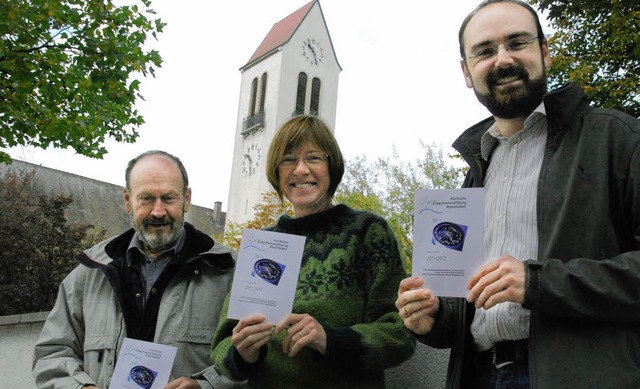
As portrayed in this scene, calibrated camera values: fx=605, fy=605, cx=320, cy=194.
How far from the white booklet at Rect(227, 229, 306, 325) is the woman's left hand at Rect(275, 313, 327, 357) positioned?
0.04 meters

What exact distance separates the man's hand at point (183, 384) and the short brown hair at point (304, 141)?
877 millimetres

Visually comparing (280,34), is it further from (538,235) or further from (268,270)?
(538,235)

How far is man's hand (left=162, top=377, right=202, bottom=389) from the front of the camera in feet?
8.09

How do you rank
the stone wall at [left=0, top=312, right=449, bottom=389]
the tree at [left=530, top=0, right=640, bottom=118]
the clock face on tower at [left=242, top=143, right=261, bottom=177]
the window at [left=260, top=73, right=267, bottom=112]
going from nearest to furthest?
the stone wall at [left=0, top=312, right=449, bottom=389]
the tree at [left=530, top=0, right=640, bottom=118]
the clock face on tower at [left=242, top=143, right=261, bottom=177]
the window at [left=260, top=73, right=267, bottom=112]

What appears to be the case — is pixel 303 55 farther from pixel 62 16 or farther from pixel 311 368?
pixel 311 368

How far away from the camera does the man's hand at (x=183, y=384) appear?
8.09 ft

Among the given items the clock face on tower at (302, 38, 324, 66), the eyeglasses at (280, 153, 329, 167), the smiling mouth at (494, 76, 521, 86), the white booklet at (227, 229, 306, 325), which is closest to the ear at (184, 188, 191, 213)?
the eyeglasses at (280, 153, 329, 167)

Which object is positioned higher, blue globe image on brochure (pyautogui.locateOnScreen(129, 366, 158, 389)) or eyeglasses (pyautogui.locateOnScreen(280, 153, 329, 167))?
eyeglasses (pyautogui.locateOnScreen(280, 153, 329, 167))

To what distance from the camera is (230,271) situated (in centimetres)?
299

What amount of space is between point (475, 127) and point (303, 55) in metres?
39.2

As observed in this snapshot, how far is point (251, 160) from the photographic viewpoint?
3844 cm

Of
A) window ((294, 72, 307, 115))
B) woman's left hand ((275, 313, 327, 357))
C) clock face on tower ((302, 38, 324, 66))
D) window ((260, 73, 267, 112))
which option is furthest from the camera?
clock face on tower ((302, 38, 324, 66))

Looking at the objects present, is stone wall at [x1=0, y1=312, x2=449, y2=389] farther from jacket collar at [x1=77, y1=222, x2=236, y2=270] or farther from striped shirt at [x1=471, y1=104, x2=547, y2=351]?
striped shirt at [x1=471, y1=104, x2=547, y2=351]

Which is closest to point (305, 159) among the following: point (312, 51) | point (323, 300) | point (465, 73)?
point (323, 300)
